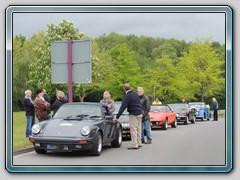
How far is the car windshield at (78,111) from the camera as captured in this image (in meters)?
12.9

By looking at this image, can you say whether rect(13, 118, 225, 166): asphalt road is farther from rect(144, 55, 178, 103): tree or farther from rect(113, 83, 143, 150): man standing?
rect(144, 55, 178, 103): tree

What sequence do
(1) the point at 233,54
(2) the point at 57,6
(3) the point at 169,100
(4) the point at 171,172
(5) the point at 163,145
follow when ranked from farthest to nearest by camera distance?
(3) the point at 169,100
(5) the point at 163,145
(4) the point at 171,172
(2) the point at 57,6
(1) the point at 233,54

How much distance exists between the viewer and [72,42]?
1307 centimetres

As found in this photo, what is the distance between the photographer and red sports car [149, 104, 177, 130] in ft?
75.0

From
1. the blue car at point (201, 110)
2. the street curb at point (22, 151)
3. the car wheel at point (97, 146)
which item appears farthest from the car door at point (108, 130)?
the blue car at point (201, 110)

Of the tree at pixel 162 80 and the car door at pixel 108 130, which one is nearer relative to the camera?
the car door at pixel 108 130

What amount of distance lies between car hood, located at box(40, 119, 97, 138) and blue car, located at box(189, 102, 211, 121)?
59.3 feet

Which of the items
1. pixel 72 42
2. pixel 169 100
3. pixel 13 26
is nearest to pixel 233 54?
pixel 13 26

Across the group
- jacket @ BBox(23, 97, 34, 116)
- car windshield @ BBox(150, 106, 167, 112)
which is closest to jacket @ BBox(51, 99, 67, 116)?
jacket @ BBox(23, 97, 34, 116)

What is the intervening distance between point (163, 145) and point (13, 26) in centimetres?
859

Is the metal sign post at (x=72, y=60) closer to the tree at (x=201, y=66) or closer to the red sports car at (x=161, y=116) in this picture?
the red sports car at (x=161, y=116)

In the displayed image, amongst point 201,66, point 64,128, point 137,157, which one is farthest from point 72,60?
point 201,66

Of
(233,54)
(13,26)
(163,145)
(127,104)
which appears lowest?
(163,145)

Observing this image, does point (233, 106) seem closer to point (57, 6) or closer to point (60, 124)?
point (57, 6)
